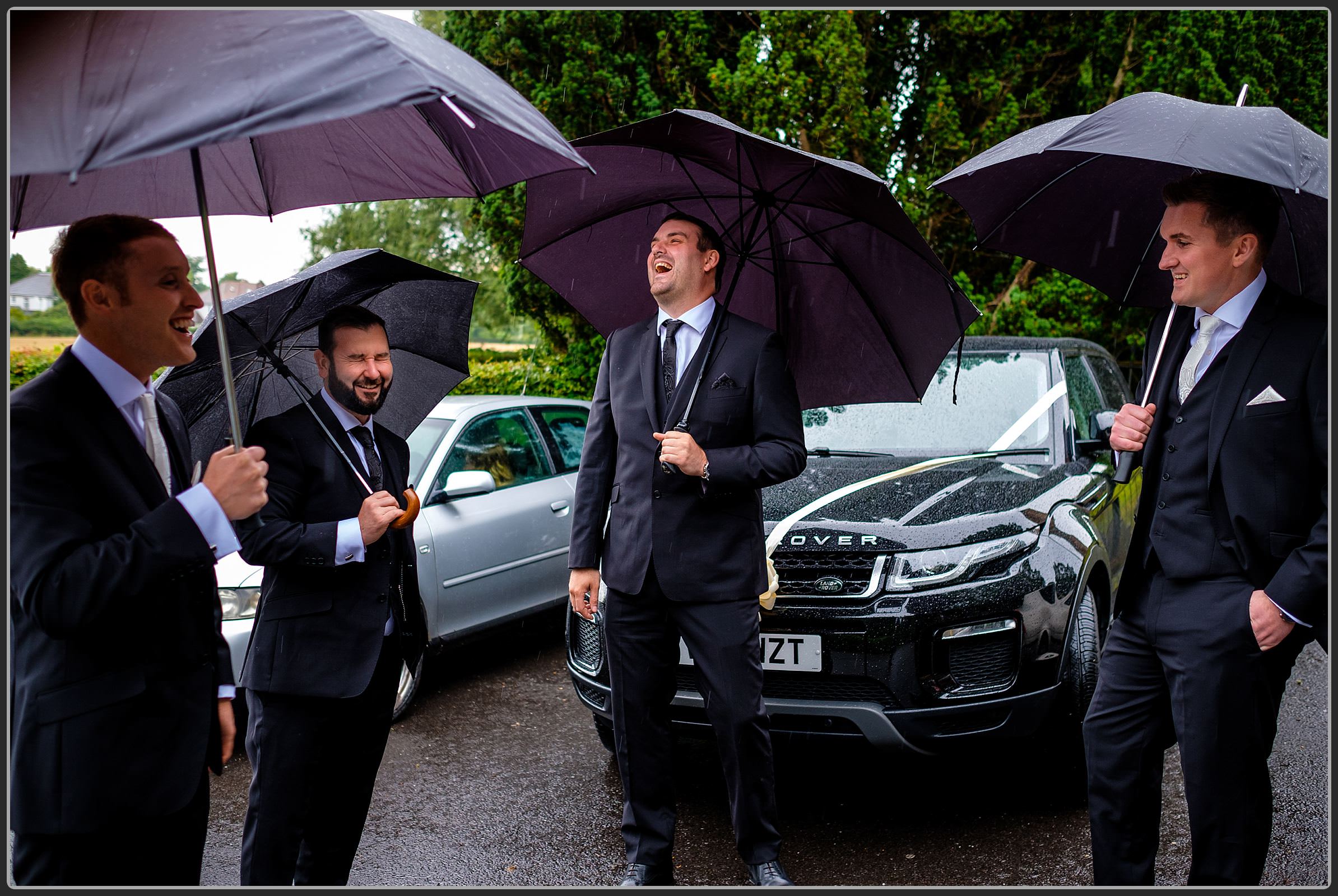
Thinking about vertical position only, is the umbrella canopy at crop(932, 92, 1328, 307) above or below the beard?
above

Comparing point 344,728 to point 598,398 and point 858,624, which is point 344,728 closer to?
point 598,398

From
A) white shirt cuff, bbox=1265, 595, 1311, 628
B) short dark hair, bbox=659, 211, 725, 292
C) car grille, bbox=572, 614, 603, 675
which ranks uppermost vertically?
short dark hair, bbox=659, 211, 725, 292

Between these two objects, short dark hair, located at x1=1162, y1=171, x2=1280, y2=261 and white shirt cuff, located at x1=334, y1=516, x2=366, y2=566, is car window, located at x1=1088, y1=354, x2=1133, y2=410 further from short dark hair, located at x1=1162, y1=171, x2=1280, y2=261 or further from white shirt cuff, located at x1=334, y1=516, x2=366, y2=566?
white shirt cuff, located at x1=334, y1=516, x2=366, y2=566

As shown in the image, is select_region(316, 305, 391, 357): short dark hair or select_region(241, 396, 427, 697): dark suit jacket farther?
select_region(316, 305, 391, 357): short dark hair

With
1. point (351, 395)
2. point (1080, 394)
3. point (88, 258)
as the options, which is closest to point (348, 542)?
point (351, 395)

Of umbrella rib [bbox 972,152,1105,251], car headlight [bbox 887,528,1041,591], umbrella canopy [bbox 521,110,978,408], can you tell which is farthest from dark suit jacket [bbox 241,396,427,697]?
umbrella rib [bbox 972,152,1105,251]

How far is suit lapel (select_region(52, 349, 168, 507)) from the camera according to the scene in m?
2.02

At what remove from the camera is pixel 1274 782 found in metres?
4.31

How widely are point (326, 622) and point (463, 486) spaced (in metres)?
2.63

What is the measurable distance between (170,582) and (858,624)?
2.46 metres

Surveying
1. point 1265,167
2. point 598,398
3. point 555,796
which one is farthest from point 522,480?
point 1265,167

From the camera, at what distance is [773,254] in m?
3.63

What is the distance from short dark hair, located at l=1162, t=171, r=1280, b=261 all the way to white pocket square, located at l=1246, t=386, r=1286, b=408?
0.40 m

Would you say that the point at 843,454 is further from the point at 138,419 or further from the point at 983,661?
the point at 138,419
